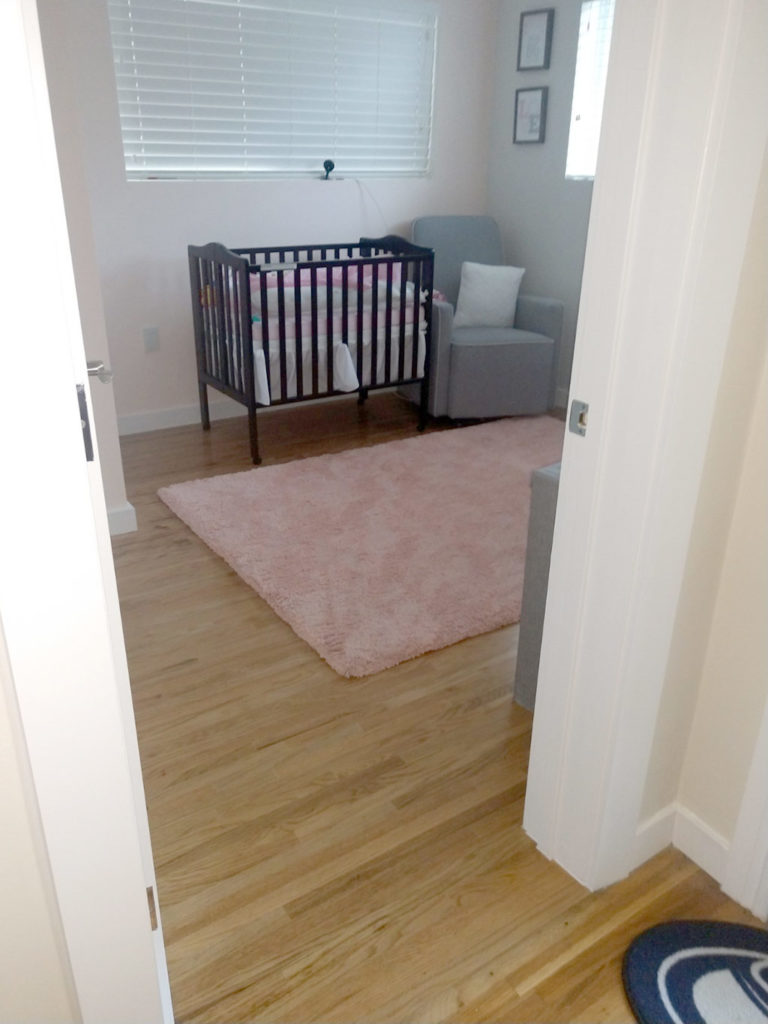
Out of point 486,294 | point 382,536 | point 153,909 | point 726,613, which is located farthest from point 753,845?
point 486,294

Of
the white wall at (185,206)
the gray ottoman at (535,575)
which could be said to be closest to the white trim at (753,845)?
the gray ottoman at (535,575)

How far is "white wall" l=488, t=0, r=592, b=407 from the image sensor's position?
412 cm

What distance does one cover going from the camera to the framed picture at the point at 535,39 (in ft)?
13.4

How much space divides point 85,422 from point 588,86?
13.2ft

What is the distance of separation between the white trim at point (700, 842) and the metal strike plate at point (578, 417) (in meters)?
0.84

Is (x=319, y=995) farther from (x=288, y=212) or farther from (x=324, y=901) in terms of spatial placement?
(x=288, y=212)

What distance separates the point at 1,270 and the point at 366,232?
3844 mm

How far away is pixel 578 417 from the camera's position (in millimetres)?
1282

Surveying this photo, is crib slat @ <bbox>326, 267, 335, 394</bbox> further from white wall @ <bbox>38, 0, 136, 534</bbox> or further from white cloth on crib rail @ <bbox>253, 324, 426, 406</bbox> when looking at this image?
white wall @ <bbox>38, 0, 136, 534</bbox>

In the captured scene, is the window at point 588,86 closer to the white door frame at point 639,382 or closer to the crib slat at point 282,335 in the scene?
the crib slat at point 282,335

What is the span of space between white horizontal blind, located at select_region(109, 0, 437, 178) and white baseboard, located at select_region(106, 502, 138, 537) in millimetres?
1710

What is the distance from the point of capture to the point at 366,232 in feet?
14.2

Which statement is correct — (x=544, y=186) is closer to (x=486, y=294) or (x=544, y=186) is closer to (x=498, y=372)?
(x=486, y=294)

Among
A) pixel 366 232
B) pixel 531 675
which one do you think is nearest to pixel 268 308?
pixel 366 232
